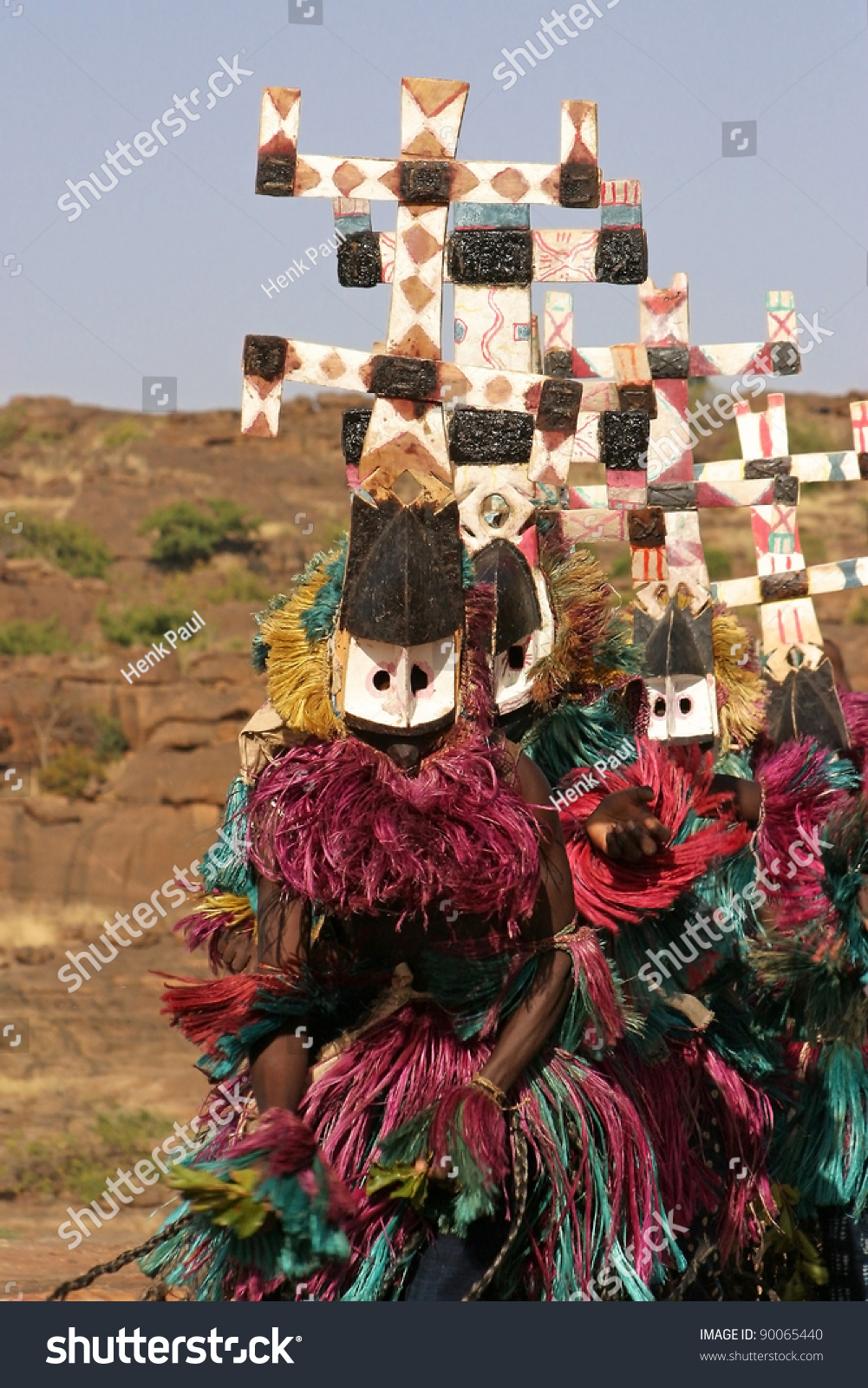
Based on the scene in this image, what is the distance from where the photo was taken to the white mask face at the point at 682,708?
4.64 m

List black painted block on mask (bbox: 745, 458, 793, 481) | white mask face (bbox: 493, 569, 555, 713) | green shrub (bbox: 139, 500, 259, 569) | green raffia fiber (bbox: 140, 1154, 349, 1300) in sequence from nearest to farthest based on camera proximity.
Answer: green raffia fiber (bbox: 140, 1154, 349, 1300) < white mask face (bbox: 493, 569, 555, 713) < black painted block on mask (bbox: 745, 458, 793, 481) < green shrub (bbox: 139, 500, 259, 569)

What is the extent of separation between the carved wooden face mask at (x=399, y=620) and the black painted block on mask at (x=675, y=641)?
1395mm

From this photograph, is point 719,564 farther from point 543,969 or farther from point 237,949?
point 543,969

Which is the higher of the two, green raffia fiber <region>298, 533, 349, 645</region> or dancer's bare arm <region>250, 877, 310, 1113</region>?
green raffia fiber <region>298, 533, 349, 645</region>

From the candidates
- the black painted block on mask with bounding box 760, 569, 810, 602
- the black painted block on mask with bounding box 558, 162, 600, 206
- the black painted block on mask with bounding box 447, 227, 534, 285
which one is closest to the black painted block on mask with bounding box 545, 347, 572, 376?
the black painted block on mask with bounding box 760, 569, 810, 602

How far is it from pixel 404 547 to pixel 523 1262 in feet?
4.53

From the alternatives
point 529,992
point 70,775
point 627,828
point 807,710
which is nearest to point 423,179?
point 627,828

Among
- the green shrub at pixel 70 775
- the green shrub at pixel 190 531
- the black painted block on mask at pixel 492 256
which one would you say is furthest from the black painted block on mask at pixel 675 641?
the green shrub at pixel 190 531

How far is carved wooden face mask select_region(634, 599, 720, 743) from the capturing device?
183 inches

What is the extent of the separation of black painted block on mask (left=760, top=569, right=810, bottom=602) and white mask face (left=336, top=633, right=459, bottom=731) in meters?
2.55

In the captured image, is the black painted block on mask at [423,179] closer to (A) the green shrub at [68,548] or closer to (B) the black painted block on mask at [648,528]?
(B) the black painted block on mask at [648,528]

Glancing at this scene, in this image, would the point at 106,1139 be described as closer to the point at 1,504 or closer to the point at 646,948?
the point at 646,948

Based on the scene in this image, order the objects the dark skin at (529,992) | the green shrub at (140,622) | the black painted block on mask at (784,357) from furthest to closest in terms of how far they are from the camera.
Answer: the green shrub at (140,622)
the black painted block on mask at (784,357)
the dark skin at (529,992)

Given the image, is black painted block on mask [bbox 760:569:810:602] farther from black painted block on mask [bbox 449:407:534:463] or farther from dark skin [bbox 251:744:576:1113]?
dark skin [bbox 251:744:576:1113]
